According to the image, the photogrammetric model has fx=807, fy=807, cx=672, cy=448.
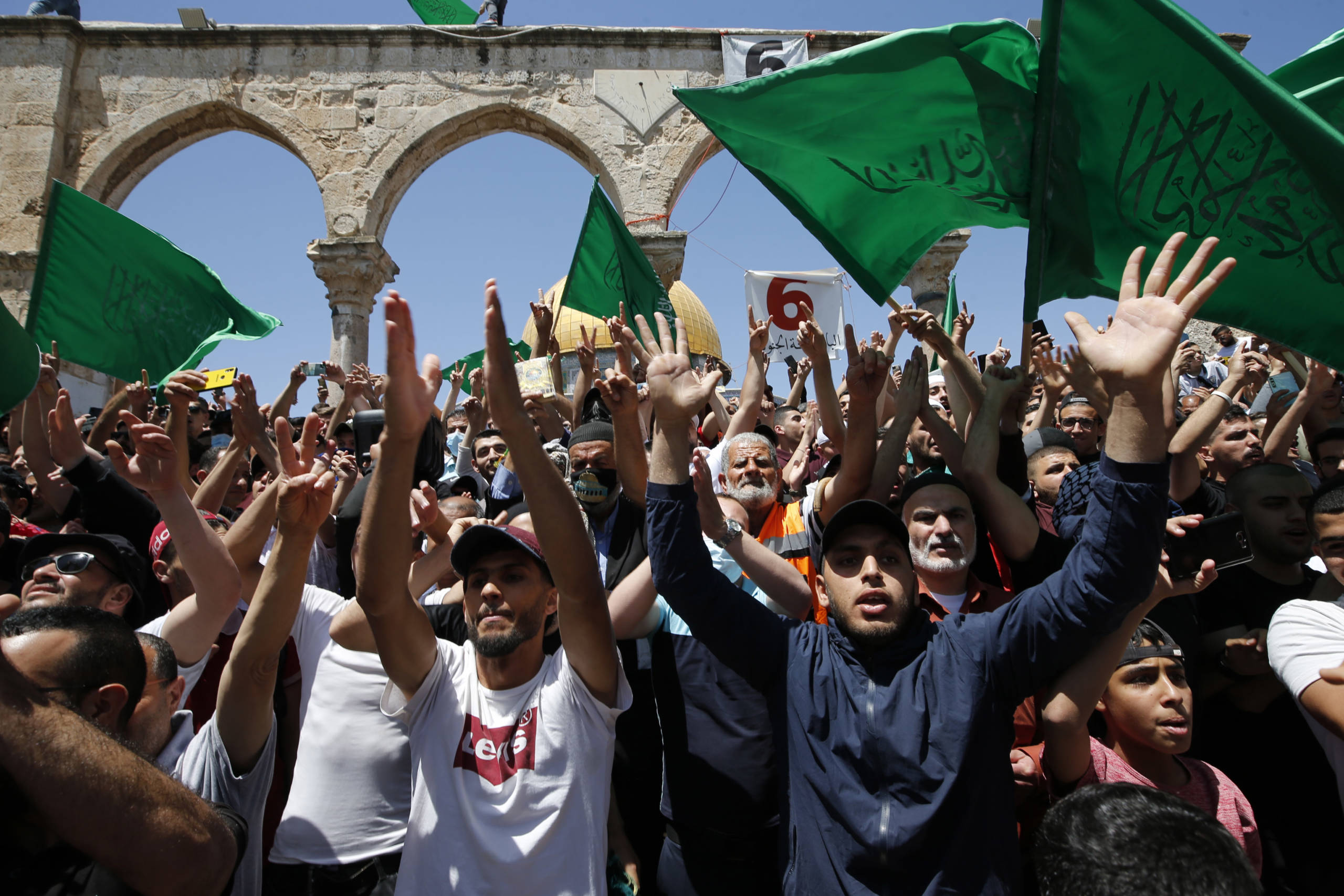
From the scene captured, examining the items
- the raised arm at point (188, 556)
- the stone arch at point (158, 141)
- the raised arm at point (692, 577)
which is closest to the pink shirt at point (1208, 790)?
the raised arm at point (692, 577)

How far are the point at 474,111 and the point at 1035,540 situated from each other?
12429 mm

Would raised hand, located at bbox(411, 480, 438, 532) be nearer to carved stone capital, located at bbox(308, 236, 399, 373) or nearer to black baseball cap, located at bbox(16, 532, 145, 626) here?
black baseball cap, located at bbox(16, 532, 145, 626)

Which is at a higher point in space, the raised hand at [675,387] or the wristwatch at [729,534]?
the raised hand at [675,387]

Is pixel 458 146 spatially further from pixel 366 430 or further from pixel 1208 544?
pixel 1208 544

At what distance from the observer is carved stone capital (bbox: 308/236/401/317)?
488 inches

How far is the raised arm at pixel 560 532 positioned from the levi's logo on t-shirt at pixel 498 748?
0.68 feet

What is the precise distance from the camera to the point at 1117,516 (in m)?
1.92

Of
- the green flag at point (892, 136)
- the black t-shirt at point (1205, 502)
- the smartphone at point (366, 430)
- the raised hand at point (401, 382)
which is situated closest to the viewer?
the raised hand at point (401, 382)

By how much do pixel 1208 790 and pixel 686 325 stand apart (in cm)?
3382

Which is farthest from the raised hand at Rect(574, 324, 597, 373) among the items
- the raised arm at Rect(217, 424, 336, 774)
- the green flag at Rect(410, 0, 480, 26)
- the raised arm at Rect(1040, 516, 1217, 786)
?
the green flag at Rect(410, 0, 480, 26)

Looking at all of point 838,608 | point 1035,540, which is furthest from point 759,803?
point 1035,540

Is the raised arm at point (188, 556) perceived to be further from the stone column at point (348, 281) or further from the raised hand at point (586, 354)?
the stone column at point (348, 281)

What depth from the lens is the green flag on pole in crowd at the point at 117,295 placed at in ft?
16.6

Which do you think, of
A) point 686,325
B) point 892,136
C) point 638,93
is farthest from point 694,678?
point 686,325
